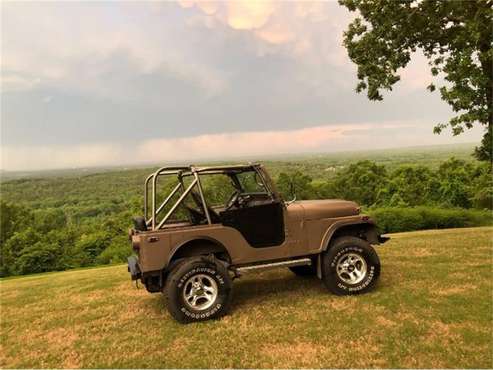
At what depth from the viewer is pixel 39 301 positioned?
7.63 metres

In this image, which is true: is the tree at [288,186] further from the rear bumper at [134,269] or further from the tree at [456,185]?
the tree at [456,185]

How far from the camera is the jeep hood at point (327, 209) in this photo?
6.55 metres

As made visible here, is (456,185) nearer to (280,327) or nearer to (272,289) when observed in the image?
(272,289)

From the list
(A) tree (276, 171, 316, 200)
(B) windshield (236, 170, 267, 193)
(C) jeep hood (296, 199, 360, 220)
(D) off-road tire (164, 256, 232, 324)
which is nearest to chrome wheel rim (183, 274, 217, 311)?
(D) off-road tire (164, 256, 232, 324)

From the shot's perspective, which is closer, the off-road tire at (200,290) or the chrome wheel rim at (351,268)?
the off-road tire at (200,290)

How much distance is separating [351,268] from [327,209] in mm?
1085

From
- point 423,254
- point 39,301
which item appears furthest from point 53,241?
point 423,254

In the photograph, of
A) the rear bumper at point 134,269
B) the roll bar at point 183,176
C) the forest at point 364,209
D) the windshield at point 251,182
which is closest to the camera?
the rear bumper at point 134,269

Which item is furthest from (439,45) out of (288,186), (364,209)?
(364,209)

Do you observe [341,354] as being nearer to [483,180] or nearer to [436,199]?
[483,180]

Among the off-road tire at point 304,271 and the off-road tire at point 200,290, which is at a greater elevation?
the off-road tire at point 200,290

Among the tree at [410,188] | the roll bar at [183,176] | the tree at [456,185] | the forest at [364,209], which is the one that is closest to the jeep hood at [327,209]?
the roll bar at [183,176]

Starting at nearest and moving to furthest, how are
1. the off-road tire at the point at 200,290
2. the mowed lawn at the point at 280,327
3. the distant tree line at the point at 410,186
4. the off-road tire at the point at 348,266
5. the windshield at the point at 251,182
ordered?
the mowed lawn at the point at 280,327 → the off-road tire at the point at 200,290 → the off-road tire at the point at 348,266 → the windshield at the point at 251,182 → the distant tree line at the point at 410,186

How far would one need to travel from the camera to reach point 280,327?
5.33 m
